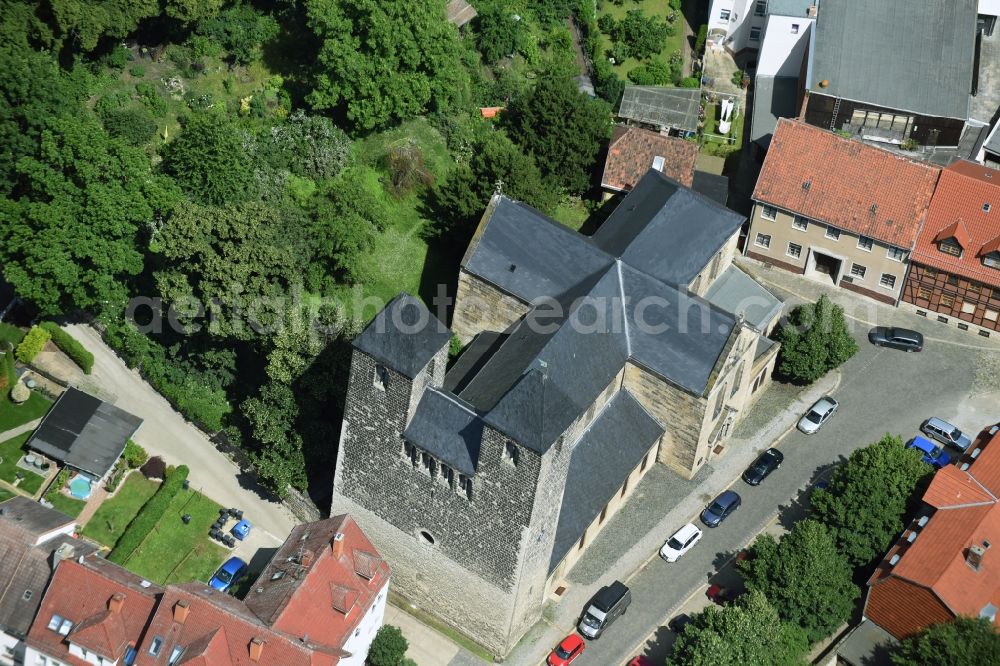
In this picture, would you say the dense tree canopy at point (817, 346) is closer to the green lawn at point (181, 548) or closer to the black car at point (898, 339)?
the black car at point (898, 339)

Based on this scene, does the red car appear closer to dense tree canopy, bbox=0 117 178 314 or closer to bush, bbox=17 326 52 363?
dense tree canopy, bbox=0 117 178 314

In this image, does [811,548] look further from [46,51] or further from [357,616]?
[46,51]

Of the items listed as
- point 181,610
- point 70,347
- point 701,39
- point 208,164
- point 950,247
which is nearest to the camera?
point 181,610

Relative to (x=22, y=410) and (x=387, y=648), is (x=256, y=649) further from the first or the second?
(x=22, y=410)

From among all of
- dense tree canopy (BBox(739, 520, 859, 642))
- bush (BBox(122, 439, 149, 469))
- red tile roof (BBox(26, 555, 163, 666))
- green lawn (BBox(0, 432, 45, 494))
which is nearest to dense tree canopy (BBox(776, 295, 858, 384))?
dense tree canopy (BBox(739, 520, 859, 642))

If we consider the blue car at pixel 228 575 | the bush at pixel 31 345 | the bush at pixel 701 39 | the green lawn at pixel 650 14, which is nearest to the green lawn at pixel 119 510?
the blue car at pixel 228 575

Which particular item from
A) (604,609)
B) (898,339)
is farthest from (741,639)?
(898,339)

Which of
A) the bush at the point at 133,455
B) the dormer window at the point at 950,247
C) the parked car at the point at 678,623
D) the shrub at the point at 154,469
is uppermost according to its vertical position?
the dormer window at the point at 950,247
